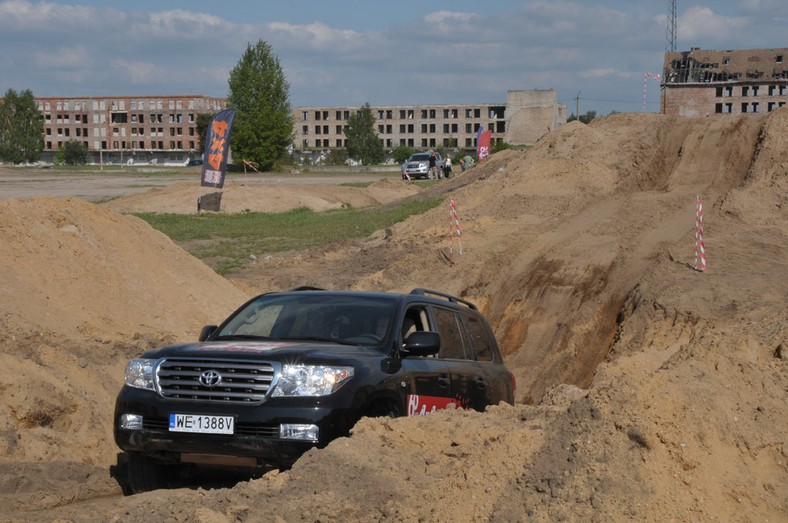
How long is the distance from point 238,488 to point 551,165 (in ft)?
77.6

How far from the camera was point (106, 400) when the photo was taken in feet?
36.1

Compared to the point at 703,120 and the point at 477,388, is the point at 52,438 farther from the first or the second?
the point at 703,120

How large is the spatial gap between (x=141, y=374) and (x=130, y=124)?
162 meters

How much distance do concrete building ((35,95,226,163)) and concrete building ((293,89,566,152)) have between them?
593 inches

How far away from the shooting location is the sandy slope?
6.11m

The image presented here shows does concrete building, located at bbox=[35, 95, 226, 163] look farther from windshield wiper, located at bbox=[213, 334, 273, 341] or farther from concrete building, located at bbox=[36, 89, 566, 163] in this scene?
windshield wiper, located at bbox=[213, 334, 273, 341]

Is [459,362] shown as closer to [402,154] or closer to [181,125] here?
[402,154]

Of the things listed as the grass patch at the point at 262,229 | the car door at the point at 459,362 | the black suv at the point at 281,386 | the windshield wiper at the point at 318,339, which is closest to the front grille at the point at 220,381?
the black suv at the point at 281,386

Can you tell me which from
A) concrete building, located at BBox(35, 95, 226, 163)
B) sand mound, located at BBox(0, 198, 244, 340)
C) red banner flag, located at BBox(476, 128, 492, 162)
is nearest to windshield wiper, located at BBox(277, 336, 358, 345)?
sand mound, located at BBox(0, 198, 244, 340)

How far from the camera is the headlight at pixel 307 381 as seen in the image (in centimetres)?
723

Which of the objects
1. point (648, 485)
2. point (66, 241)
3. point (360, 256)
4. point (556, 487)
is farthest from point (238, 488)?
point (360, 256)

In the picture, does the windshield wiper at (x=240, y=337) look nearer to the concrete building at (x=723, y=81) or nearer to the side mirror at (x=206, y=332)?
the side mirror at (x=206, y=332)

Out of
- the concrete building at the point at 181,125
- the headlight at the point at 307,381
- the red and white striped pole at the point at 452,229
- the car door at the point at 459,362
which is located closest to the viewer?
the headlight at the point at 307,381

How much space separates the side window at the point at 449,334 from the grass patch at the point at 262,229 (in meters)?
14.4
